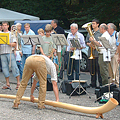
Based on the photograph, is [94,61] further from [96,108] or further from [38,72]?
[96,108]

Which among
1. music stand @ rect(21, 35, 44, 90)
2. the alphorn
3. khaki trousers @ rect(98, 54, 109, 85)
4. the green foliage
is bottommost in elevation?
the alphorn

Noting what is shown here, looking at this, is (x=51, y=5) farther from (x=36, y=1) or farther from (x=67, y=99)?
(x=67, y=99)

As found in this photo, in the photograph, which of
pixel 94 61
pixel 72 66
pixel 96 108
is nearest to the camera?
pixel 96 108

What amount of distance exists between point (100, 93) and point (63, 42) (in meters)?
1.69

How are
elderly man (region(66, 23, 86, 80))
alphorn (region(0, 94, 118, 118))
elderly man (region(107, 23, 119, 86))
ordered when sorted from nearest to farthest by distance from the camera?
alphorn (region(0, 94, 118, 118)) → elderly man (region(107, 23, 119, 86)) → elderly man (region(66, 23, 86, 80))

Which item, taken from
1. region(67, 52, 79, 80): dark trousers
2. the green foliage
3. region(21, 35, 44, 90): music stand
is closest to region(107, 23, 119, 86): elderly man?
region(67, 52, 79, 80): dark trousers

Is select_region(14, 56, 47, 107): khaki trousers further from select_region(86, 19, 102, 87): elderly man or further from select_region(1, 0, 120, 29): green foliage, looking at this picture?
select_region(1, 0, 120, 29): green foliage

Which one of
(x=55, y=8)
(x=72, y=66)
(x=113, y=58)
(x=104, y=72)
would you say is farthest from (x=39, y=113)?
(x=55, y=8)

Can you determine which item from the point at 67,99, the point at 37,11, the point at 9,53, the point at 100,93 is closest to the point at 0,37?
the point at 9,53

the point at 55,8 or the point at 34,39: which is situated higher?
the point at 55,8

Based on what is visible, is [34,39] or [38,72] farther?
[34,39]

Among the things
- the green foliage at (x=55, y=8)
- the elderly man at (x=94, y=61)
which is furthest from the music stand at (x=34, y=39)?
the green foliage at (x=55, y=8)

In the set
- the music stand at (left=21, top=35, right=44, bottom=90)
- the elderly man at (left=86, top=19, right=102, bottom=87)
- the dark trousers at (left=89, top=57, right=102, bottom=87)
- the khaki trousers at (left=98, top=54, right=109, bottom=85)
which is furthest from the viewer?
the dark trousers at (left=89, top=57, right=102, bottom=87)

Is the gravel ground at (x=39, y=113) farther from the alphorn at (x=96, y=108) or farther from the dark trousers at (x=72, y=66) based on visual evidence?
the dark trousers at (x=72, y=66)
